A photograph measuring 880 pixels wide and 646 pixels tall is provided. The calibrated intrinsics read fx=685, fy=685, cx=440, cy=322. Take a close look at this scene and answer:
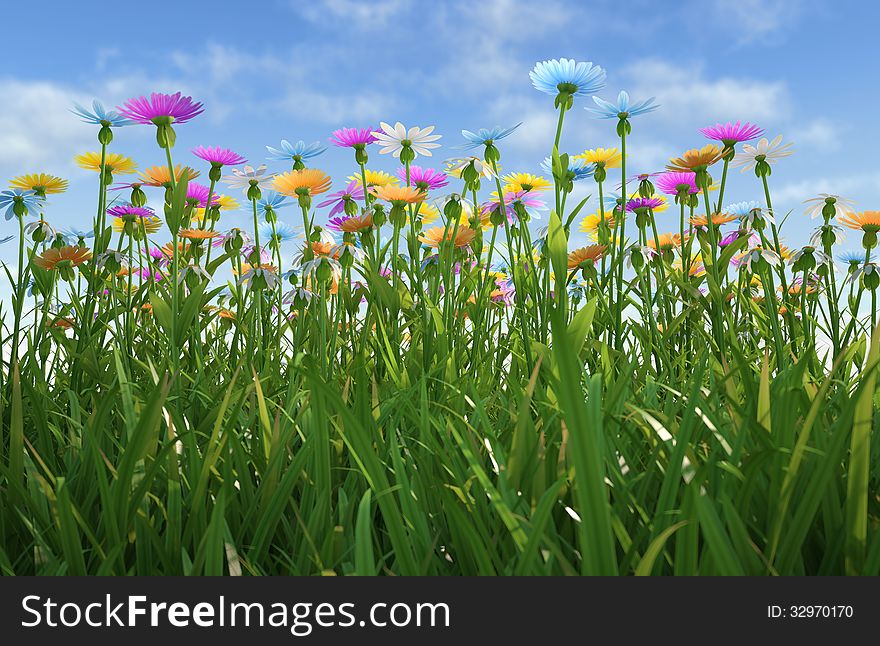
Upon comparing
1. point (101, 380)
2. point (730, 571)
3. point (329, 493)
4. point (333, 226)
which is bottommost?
point (730, 571)

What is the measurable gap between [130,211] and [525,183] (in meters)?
1.28

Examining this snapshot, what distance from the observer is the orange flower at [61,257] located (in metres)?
1.96

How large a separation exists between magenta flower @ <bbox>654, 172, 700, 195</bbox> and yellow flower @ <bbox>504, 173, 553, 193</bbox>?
1.29 ft

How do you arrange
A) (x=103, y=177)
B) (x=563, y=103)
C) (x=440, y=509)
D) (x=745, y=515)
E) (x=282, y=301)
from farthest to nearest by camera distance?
1. (x=282, y=301)
2. (x=103, y=177)
3. (x=563, y=103)
4. (x=440, y=509)
5. (x=745, y=515)

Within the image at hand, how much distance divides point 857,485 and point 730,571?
7.0 inches

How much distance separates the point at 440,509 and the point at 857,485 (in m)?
0.48

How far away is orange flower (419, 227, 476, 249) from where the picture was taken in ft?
6.95

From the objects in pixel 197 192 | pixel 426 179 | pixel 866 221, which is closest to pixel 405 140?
pixel 426 179

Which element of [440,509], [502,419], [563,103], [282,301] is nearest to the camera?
[440,509]

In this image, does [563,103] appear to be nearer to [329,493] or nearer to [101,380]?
[329,493]

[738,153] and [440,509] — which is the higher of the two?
[738,153]

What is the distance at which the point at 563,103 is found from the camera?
168cm

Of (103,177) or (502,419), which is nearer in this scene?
(502,419)

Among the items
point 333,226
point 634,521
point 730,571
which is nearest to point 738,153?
point 333,226
